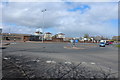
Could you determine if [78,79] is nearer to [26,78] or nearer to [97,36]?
[26,78]

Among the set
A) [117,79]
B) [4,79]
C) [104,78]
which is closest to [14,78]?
[4,79]

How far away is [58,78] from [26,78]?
127cm

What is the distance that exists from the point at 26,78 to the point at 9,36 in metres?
92.3

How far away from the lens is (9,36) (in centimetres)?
9125

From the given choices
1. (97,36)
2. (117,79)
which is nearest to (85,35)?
(97,36)

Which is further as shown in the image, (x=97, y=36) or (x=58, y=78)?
(x=97, y=36)

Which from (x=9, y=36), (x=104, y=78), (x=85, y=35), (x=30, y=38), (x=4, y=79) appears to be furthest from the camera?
(x=85, y=35)

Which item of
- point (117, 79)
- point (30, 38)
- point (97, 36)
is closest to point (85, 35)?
point (97, 36)

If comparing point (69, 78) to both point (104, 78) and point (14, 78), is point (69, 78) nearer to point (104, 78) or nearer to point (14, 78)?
point (104, 78)

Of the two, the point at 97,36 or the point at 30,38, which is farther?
the point at 97,36

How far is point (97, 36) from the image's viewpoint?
139875mm

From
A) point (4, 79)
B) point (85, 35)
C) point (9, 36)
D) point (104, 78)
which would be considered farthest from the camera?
point (85, 35)

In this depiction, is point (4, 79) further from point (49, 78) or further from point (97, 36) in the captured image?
point (97, 36)

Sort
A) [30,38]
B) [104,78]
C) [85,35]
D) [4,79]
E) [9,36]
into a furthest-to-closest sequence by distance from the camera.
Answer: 1. [85,35]
2. [9,36]
3. [30,38]
4. [104,78]
5. [4,79]
